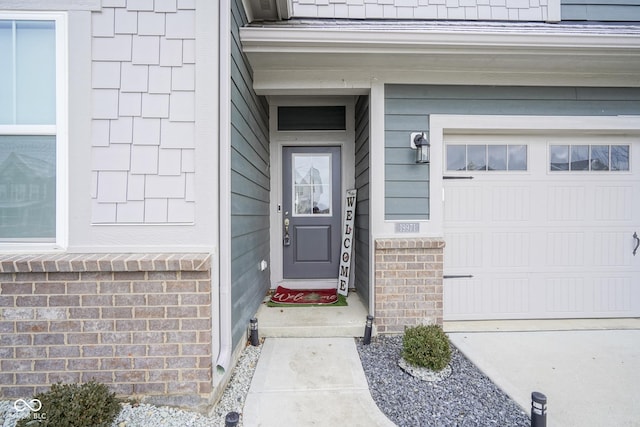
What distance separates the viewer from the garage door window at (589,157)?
9.86 ft

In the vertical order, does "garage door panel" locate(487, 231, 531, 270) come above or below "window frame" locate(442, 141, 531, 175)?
below

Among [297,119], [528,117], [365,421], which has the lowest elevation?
[365,421]

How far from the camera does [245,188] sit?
242cm

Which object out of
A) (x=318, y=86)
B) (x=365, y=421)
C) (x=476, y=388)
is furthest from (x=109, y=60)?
(x=476, y=388)

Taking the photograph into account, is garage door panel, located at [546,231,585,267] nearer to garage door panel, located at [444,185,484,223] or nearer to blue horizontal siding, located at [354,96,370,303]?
garage door panel, located at [444,185,484,223]

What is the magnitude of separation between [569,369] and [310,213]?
282 cm

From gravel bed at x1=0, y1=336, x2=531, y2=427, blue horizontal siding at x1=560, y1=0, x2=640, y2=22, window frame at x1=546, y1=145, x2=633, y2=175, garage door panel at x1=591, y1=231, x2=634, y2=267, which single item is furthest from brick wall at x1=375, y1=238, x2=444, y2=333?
blue horizontal siding at x1=560, y1=0, x2=640, y2=22

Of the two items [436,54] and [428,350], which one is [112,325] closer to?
[428,350]

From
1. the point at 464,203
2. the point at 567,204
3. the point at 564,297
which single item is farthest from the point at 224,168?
the point at 564,297

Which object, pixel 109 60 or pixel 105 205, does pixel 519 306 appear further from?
pixel 109 60

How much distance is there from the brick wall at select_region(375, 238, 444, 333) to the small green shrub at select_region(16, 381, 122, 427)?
2037mm

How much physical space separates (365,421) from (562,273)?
2727 mm

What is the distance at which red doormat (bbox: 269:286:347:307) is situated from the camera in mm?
3180

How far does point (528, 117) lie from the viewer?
280 cm
